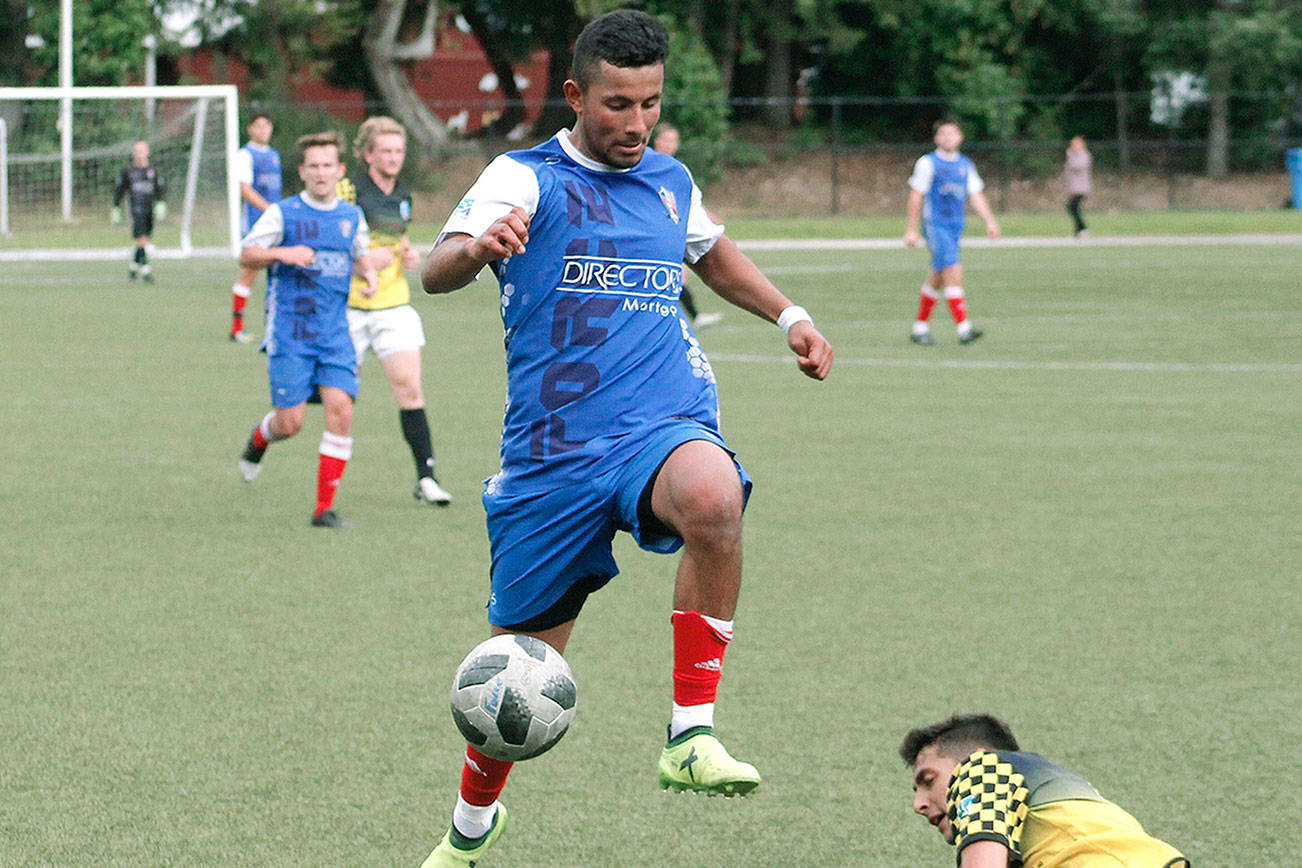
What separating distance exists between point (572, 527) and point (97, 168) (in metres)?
27.1

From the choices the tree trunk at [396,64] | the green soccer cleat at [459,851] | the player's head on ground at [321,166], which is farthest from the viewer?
the tree trunk at [396,64]

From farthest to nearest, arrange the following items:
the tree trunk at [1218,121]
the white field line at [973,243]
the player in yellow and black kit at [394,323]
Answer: the tree trunk at [1218,121] → the white field line at [973,243] → the player in yellow and black kit at [394,323]

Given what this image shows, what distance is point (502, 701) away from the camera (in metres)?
4.25

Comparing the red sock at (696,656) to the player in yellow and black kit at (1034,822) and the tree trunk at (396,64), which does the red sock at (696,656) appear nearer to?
the player in yellow and black kit at (1034,822)

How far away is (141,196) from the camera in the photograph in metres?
26.6

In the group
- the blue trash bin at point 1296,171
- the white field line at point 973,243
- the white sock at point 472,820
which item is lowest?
the white sock at point 472,820

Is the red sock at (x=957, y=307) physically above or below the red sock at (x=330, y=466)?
above

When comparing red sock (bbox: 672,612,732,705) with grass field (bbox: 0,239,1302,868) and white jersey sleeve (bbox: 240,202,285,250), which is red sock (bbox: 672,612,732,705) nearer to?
grass field (bbox: 0,239,1302,868)

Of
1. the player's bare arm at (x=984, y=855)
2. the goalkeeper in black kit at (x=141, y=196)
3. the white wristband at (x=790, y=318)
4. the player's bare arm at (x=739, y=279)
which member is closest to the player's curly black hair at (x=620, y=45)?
the player's bare arm at (x=739, y=279)

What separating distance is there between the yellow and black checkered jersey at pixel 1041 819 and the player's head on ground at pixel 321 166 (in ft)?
21.8

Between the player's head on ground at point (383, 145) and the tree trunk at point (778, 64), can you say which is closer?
the player's head on ground at point (383, 145)

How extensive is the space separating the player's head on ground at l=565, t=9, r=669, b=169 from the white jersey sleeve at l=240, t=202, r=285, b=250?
5.27m

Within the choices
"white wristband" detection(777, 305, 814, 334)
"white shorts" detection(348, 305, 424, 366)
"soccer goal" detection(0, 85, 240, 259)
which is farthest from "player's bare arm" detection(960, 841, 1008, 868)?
"soccer goal" detection(0, 85, 240, 259)

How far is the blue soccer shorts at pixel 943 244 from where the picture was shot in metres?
18.2
